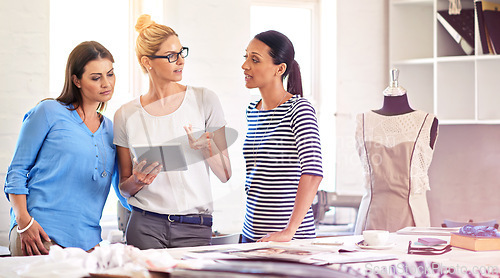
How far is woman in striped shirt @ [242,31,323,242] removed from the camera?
2053mm

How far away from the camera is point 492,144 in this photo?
4051mm

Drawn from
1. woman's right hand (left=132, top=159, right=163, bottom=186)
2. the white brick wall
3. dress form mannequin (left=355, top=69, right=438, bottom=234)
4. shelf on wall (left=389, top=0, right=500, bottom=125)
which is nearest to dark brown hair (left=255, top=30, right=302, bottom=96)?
woman's right hand (left=132, top=159, right=163, bottom=186)

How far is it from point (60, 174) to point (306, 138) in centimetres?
93

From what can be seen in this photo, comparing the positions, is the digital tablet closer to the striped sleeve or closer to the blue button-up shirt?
the blue button-up shirt

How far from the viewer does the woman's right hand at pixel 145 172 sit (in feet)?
7.03

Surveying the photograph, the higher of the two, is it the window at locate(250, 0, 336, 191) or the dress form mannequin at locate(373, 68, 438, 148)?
the window at locate(250, 0, 336, 191)

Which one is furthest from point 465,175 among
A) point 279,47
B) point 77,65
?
point 77,65

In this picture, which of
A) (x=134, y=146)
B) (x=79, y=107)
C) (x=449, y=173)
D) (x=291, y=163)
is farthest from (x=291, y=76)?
(x=449, y=173)

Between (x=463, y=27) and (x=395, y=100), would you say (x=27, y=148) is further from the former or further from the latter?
(x=463, y=27)

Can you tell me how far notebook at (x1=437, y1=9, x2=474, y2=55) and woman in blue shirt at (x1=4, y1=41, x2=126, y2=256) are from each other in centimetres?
236

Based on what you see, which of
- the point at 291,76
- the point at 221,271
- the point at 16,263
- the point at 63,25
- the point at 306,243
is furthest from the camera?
the point at 63,25

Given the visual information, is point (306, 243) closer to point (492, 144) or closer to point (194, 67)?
point (194, 67)

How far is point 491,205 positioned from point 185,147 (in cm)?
263

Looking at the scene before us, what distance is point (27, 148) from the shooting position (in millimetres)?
2262
